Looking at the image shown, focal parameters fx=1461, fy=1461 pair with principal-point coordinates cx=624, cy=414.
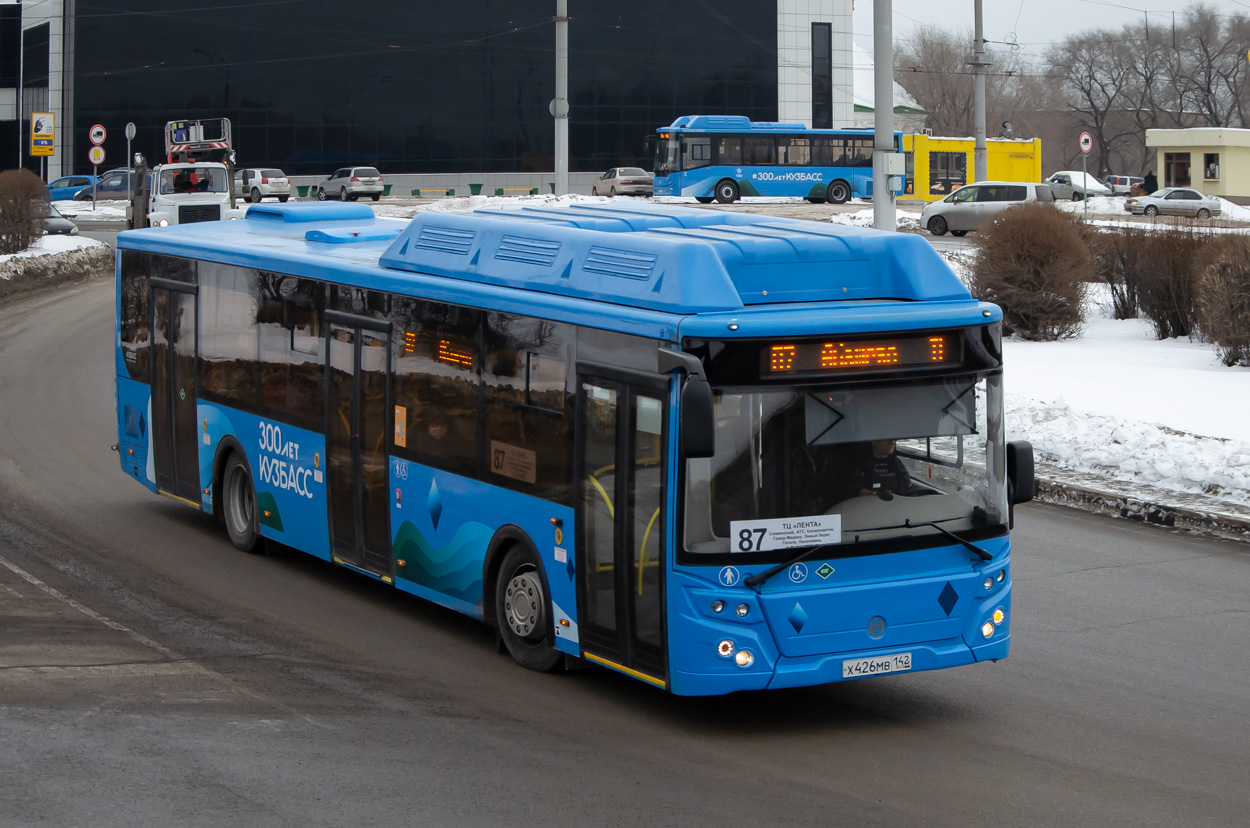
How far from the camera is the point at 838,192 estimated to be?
189 ft

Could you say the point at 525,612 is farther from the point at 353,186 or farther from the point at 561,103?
the point at 353,186

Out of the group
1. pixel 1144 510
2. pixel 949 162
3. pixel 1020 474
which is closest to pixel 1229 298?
pixel 1144 510

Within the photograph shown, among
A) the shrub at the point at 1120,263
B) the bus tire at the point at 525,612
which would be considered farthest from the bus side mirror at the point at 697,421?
the shrub at the point at 1120,263

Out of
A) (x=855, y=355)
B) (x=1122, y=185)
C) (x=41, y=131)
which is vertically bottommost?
(x=855, y=355)

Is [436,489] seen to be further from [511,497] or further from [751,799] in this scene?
[751,799]

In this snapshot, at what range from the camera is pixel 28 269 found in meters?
34.8

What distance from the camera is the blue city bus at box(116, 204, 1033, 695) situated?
6938 mm

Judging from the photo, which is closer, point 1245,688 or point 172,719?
point 172,719

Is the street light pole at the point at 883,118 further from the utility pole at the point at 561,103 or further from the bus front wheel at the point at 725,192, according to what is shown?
the bus front wheel at the point at 725,192

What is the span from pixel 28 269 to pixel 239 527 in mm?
25877

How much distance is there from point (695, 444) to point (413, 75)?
2823 inches

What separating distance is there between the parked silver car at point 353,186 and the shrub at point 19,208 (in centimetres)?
2640

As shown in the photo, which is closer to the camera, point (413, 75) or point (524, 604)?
point (524, 604)

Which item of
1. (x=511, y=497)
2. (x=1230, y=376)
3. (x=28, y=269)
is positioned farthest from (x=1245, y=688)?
(x=28, y=269)
